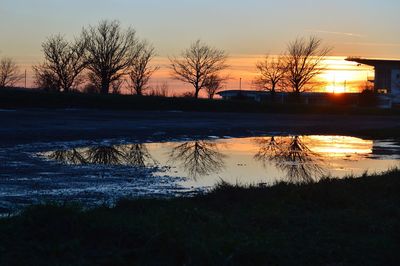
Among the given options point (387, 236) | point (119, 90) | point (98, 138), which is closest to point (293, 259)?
point (387, 236)

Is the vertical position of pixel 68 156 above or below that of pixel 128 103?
below

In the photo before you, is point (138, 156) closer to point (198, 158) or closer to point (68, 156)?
point (198, 158)

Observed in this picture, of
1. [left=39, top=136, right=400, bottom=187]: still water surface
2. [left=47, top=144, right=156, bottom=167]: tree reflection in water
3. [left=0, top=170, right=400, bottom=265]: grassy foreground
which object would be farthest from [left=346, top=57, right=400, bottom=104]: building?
[left=0, top=170, right=400, bottom=265]: grassy foreground

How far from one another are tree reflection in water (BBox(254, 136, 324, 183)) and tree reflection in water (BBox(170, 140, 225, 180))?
153 cm

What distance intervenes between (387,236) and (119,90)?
86.9 m

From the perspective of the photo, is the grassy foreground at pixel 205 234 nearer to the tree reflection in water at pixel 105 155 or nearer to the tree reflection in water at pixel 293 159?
the tree reflection in water at pixel 293 159

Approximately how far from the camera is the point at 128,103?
193 feet

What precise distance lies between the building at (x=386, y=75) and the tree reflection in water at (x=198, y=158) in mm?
108743

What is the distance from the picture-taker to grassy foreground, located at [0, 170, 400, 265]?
6297 mm

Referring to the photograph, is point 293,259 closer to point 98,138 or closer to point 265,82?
point 98,138

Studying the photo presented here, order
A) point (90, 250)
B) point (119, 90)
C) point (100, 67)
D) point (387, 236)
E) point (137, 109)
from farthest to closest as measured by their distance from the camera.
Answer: point (119, 90) < point (100, 67) < point (137, 109) < point (387, 236) < point (90, 250)

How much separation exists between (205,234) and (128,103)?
52.2m

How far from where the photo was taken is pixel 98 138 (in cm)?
2567

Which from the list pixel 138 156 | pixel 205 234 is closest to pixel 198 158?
pixel 138 156
